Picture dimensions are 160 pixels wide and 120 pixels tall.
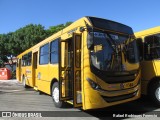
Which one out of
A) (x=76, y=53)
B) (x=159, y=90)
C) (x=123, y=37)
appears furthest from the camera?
(x=159, y=90)

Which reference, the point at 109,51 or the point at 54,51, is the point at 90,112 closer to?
the point at 109,51

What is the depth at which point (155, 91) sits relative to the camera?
941 cm

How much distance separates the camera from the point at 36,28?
41.4 m

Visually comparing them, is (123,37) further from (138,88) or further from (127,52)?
(138,88)

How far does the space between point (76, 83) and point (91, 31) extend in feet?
5.31

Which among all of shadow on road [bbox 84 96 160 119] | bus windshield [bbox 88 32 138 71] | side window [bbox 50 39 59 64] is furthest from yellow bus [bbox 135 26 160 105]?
side window [bbox 50 39 59 64]

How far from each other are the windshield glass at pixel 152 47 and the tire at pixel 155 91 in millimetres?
924

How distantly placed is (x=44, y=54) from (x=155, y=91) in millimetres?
5279

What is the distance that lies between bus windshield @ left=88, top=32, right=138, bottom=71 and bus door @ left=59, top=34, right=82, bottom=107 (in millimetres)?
596

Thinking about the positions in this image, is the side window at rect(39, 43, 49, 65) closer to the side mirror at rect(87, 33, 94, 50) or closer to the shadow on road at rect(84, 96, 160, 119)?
the shadow on road at rect(84, 96, 160, 119)

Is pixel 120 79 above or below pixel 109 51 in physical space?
below

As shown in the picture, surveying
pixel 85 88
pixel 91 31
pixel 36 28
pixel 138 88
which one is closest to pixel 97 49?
pixel 91 31

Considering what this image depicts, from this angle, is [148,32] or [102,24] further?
[148,32]

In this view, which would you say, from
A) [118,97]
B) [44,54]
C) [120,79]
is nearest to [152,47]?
[120,79]
